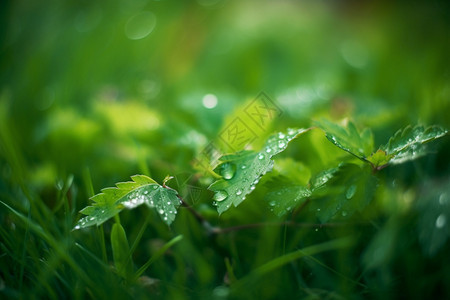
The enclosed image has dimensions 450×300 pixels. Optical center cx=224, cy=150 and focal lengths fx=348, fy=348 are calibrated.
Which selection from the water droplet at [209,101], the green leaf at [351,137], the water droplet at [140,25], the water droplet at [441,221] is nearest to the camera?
the water droplet at [441,221]

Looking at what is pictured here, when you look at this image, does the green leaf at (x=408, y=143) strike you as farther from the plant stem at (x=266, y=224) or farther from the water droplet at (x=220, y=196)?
Answer: the water droplet at (x=220, y=196)

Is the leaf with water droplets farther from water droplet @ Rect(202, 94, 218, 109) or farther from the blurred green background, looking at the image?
water droplet @ Rect(202, 94, 218, 109)

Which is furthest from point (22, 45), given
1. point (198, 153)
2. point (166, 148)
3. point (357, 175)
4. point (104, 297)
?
point (357, 175)

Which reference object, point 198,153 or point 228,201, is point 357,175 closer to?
point 228,201

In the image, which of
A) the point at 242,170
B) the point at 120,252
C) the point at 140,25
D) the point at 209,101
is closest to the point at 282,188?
the point at 242,170

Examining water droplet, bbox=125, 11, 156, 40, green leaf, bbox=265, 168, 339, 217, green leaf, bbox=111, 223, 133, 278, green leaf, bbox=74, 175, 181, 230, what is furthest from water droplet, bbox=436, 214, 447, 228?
water droplet, bbox=125, 11, 156, 40

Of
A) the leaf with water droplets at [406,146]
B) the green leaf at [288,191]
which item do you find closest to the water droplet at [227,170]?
the green leaf at [288,191]
